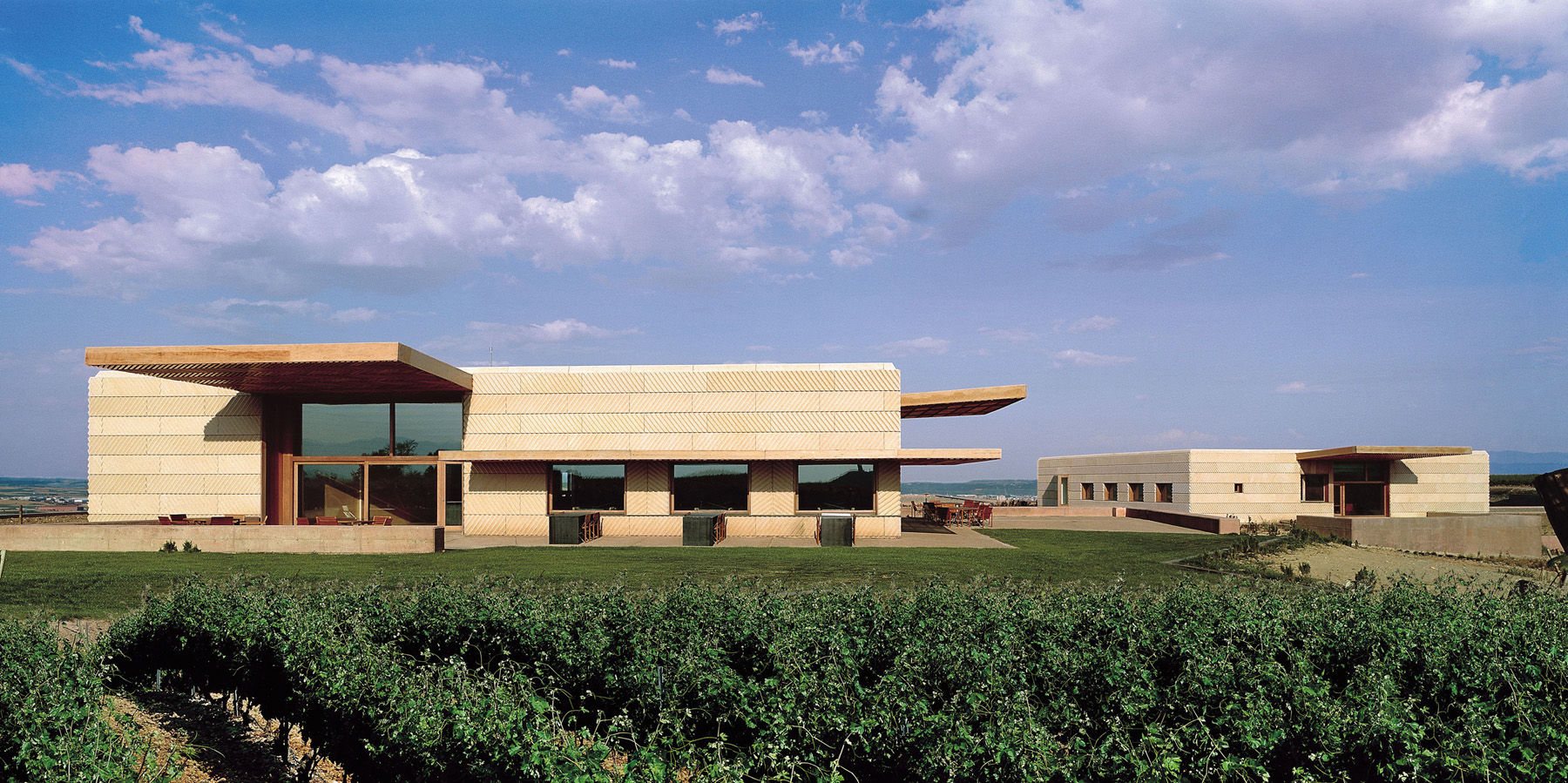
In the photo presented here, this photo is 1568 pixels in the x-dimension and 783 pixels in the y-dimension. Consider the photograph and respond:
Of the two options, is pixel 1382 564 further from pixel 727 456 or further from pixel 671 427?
pixel 671 427

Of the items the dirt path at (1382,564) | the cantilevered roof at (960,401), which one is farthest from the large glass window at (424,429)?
the dirt path at (1382,564)

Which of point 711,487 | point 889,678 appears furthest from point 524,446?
point 889,678

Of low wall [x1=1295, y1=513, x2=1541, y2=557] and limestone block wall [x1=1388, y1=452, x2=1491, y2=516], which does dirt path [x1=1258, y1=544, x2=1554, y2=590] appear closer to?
low wall [x1=1295, y1=513, x2=1541, y2=557]

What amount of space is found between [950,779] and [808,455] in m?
19.7

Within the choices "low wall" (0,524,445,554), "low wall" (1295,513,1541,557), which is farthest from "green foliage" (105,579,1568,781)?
"low wall" (1295,513,1541,557)

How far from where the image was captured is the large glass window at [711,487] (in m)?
24.9

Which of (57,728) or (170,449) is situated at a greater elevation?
(170,449)

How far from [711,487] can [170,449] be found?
16828 mm

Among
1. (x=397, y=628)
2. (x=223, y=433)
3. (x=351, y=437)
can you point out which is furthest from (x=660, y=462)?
(x=397, y=628)

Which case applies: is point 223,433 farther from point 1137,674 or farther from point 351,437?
point 1137,674

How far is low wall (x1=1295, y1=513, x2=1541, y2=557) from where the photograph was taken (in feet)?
85.6

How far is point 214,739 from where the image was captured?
6625 mm

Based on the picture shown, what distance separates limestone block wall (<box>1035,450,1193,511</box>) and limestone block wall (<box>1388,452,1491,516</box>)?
363 inches

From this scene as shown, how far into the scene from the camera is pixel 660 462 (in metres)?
24.7
